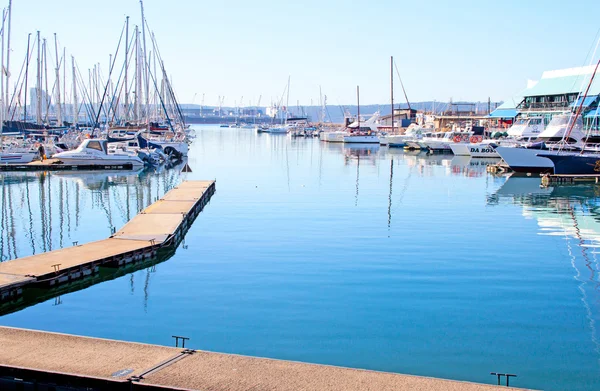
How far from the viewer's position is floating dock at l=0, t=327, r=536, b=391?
10000mm

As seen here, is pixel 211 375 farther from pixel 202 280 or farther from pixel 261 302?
pixel 202 280

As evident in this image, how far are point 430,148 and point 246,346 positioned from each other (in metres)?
81.5

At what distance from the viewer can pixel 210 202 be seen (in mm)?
36062

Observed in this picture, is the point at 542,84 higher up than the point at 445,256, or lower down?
higher up

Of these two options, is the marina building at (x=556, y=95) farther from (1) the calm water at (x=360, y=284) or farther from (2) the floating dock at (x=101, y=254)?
(2) the floating dock at (x=101, y=254)

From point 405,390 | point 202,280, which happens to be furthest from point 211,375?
point 202,280

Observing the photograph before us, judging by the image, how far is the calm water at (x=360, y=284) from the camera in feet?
44.4

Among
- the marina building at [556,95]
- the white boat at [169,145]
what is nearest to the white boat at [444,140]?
the marina building at [556,95]

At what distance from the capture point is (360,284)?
60.4 ft

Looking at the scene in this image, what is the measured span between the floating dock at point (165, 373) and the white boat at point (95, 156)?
45.8 m

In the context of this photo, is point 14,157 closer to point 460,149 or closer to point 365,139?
point 460,149

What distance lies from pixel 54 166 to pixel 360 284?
41.3 m

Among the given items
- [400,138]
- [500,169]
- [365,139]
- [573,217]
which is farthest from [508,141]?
[365,139]

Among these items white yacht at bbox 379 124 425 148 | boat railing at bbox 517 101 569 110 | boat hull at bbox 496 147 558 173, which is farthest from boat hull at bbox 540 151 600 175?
white yacht at bbox 379 124 425 148
